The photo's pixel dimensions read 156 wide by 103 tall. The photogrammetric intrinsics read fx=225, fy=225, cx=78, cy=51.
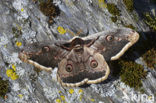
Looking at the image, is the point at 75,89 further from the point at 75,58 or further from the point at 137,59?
the point at 137,59

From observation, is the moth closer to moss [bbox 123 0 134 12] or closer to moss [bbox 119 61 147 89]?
moss [bbox 119 61 147 89]

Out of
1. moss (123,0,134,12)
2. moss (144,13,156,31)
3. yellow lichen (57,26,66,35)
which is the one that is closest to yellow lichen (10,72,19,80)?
yellow lichen (57,26,66,35)

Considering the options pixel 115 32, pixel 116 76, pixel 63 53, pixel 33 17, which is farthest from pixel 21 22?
pixel 116 76

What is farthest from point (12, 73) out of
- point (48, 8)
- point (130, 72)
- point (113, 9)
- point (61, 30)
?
point (113, 9)

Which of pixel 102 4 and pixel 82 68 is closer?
pixel 82 68

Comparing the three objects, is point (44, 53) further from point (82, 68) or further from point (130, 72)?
point (130, 72)

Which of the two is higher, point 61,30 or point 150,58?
point 61,30

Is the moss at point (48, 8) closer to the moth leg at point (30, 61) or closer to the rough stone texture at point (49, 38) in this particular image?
the rough stone texture at point (49, 38)
